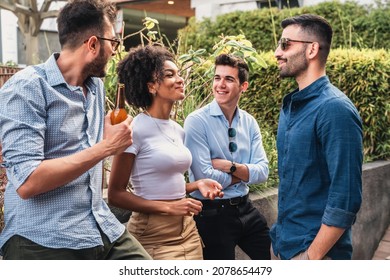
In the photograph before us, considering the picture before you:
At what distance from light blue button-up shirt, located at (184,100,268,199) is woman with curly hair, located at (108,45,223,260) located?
12.0 inches

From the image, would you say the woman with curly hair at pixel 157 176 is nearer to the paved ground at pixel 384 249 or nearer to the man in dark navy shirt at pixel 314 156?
the man in dark navy shirt at pixel 314 156

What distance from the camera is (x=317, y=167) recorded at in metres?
2.71

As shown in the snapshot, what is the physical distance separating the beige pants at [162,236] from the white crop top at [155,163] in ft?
0.39

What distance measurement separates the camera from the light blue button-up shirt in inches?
141

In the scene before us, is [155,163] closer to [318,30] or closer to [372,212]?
[318,30]

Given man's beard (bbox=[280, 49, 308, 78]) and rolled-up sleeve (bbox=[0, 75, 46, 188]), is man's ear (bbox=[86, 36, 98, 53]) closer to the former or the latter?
rolled-up sleeve (bbox=[0, 75, 46, 188])

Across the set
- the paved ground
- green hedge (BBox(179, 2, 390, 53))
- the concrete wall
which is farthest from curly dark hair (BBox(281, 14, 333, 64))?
green hedge (BBox(179, 2, 390, 53))

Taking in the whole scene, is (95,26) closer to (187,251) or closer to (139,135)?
(139,135)

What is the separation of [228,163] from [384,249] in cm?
318

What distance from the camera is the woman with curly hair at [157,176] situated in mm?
3068

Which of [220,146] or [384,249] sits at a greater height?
[220,146]

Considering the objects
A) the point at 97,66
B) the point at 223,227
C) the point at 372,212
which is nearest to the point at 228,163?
the point at 223,227

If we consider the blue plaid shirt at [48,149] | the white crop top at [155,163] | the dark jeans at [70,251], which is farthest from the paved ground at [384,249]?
the blue plaid shirt at [48,149]
